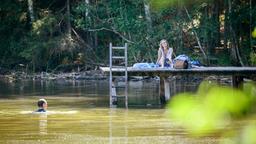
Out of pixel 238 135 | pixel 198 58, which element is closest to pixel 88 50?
pixel 198 58

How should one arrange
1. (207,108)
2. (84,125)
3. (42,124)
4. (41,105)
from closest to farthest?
(207,108)
(84,125)
(42,124)
(41,105)

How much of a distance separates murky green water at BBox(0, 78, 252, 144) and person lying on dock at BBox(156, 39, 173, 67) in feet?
3.80

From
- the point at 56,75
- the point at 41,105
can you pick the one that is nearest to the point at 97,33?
the point at 56,75

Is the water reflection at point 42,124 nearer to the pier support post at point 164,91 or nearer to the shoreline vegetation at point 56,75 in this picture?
the pier support post at point 164,91

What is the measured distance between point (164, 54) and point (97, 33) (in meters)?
20.0

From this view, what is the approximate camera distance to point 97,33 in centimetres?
3788

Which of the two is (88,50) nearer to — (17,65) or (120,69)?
(17,65)

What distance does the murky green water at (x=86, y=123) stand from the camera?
11.1 metres

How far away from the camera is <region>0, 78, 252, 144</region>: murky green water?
1108cm

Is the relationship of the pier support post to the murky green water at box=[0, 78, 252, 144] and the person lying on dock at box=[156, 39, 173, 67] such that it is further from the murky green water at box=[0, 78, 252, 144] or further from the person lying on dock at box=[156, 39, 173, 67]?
the person lying on dock at box=[156, 39, 173, 67]

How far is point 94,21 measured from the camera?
36312mm

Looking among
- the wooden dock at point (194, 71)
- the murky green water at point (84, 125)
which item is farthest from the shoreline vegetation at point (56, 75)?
the wooden dock at point (194, 71)

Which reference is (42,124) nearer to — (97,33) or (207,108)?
(207,108)

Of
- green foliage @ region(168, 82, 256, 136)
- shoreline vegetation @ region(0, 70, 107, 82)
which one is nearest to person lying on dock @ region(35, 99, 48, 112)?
green foliage @ region(168, 82, 256, 136)
